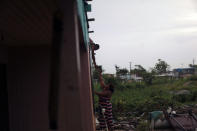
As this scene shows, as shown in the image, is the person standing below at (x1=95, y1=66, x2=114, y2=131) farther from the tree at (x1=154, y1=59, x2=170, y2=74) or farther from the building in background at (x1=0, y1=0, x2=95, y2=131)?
the tree at (x1=154, y1=59, x2=170, y2=74)

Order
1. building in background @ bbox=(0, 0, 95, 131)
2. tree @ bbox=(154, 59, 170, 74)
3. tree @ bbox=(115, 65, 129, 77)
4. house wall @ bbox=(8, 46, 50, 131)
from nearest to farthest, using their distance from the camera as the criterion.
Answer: building in background @ bbox=(0, 0, 95, 131), house wall @ bbox=(8, 46, 50, 131), tree @ bbox=(115, 65, 129, 77), tree @ bbox=(154, 59, 170, 74)

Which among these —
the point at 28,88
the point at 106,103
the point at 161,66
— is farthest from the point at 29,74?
the point at 161,66

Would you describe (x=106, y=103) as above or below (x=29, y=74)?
below

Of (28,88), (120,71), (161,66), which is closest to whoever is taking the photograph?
(28,88)

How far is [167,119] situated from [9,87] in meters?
5.08

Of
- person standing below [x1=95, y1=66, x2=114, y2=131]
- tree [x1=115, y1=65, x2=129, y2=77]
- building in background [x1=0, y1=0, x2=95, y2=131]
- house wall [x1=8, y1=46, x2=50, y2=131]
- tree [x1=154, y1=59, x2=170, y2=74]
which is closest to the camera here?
building in background [x1=0, y1=0, x2=95, y2=131]

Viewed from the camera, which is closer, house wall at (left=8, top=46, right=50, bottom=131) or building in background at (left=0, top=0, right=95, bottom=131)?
building in background at (left=0, top=0, right=95, bottom=131)

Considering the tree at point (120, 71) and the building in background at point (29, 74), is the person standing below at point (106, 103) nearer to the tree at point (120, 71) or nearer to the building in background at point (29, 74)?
the building in background at point (29, 74)

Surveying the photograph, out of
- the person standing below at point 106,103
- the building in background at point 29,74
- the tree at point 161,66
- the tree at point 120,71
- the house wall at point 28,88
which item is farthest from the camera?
the tree at point 161,66

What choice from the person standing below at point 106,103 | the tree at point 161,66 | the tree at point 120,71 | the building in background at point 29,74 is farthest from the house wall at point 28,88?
the tree at point 161,66

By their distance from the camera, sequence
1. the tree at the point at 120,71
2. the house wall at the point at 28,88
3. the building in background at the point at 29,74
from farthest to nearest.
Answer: the tree at the point at 120,71
the house wall at the point at 28,88
the building in background at the point at 29,74

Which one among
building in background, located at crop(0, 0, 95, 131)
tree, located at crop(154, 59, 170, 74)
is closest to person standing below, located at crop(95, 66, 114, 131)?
building in background, located at crop(0, 0, 95, 131)

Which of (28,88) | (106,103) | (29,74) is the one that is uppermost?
(29,74)

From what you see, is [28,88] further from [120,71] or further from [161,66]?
[161,66]
